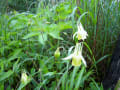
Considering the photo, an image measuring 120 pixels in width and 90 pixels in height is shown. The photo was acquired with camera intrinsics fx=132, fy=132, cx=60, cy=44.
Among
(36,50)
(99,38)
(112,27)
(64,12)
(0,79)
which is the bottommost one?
(0,79)

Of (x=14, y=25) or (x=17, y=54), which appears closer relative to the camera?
(x=17, y=54)

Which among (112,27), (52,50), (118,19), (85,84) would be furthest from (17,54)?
(118,19)

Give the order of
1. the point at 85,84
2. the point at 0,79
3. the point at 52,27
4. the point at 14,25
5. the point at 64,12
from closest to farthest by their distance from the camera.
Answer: the point at 0,79
the point at 85,84
the point at 52,27
the point at 64,12
the point at 14,25

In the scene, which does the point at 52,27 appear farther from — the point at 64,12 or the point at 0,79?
the point at 0,79

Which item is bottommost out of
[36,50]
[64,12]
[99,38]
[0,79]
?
[0,79]

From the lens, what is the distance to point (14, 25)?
1718 millimetres

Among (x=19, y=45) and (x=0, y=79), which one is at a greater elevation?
(x=19, y=45)

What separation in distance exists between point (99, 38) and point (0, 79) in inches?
41.2

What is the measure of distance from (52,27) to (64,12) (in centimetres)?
33

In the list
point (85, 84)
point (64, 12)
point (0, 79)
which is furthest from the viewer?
point (64, 12)

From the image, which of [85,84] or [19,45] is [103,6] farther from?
[19,45]

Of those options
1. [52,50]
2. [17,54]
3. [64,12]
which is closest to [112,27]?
[64,12]

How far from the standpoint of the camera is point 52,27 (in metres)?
1.39

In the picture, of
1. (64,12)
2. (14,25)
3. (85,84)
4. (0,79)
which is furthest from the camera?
(14,25)
